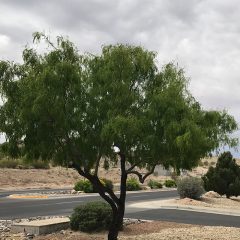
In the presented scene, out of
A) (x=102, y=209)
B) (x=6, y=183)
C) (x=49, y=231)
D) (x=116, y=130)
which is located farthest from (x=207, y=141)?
(x=6, y=183)

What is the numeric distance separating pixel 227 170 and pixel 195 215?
1039cm

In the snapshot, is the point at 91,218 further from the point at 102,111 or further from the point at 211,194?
the point at 211,194

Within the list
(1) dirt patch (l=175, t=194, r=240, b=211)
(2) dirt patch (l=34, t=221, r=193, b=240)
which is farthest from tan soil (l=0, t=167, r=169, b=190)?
(2) dirt patch (l=34, t=221, r=193, b=240)

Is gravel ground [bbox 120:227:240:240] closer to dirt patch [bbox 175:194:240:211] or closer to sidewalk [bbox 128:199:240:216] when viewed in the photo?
sidewalk [bbox 128:199:240:216]

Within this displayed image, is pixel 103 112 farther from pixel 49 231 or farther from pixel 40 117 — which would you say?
pixel 49 231

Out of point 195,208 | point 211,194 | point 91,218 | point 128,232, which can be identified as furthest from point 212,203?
point 91,218

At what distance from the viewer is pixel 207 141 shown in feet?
39.6

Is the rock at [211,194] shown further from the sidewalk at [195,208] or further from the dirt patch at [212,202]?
the sidewalk at [195,208]

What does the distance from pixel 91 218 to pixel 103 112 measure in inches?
211

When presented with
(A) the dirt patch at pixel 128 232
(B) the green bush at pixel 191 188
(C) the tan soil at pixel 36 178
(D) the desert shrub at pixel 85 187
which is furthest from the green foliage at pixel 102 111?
(C) the tan soil at pixel 36 178

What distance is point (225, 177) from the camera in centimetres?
3503

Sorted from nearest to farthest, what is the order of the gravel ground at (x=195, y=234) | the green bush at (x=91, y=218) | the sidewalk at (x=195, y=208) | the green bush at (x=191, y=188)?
the gravel ground at (x=195, y=234), the green bush at (x=91, y=218), the sidewalk at (x=195, y=208), the green bush at (x=191, y=188)

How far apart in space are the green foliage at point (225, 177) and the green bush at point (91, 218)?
19.5 m

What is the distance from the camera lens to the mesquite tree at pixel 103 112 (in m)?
11.7
